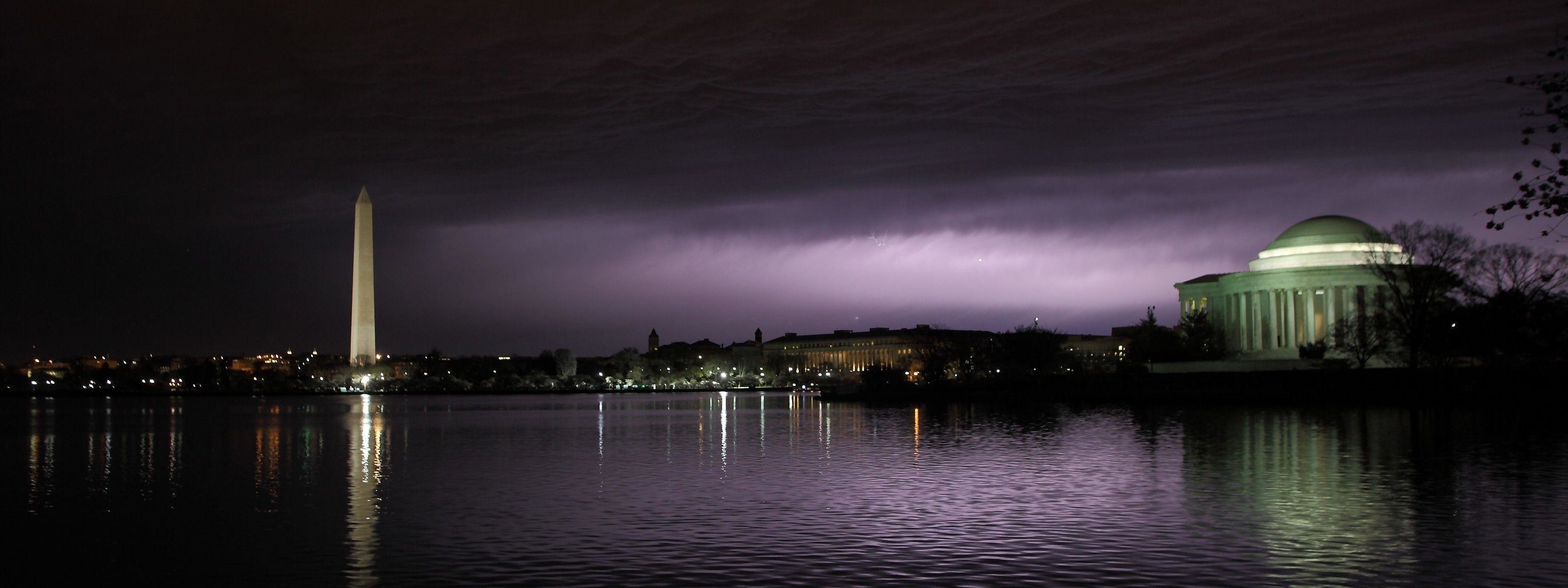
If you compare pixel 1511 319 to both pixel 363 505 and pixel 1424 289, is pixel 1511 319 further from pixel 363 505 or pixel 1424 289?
pixel 363 505

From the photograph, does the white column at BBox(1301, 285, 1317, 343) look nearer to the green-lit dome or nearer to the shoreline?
the green-lit dome

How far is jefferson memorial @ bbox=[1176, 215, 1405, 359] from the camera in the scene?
97.2 m

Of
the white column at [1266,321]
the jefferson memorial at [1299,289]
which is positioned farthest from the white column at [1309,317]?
the white column at [1266,321]

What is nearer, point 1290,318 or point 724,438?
point 724,438

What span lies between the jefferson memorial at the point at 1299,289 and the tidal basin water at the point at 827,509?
51162 millimetres

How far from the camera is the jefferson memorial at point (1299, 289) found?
97.2 m

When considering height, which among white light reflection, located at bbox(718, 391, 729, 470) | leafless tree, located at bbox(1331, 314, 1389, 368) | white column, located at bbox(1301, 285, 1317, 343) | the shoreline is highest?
white column, located at bbox(1301, 285, 1317, 343)

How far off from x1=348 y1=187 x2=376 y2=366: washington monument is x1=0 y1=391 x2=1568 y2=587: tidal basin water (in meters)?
75.1

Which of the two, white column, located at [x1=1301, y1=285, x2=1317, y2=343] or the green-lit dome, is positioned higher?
the green-lit dome

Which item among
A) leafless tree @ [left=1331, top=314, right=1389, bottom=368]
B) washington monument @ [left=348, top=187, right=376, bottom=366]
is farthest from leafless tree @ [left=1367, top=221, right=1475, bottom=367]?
washington monument @ [left=348, top=187, right=376, bottom=366]

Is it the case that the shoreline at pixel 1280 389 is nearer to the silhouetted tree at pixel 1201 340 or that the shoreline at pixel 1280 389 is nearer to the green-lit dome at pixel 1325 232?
the silhouetted tree at pixel 1201 340

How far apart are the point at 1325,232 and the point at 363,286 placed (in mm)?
80468

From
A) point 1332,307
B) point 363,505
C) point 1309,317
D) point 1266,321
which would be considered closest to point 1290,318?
point 1309,317

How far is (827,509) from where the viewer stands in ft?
75.8
